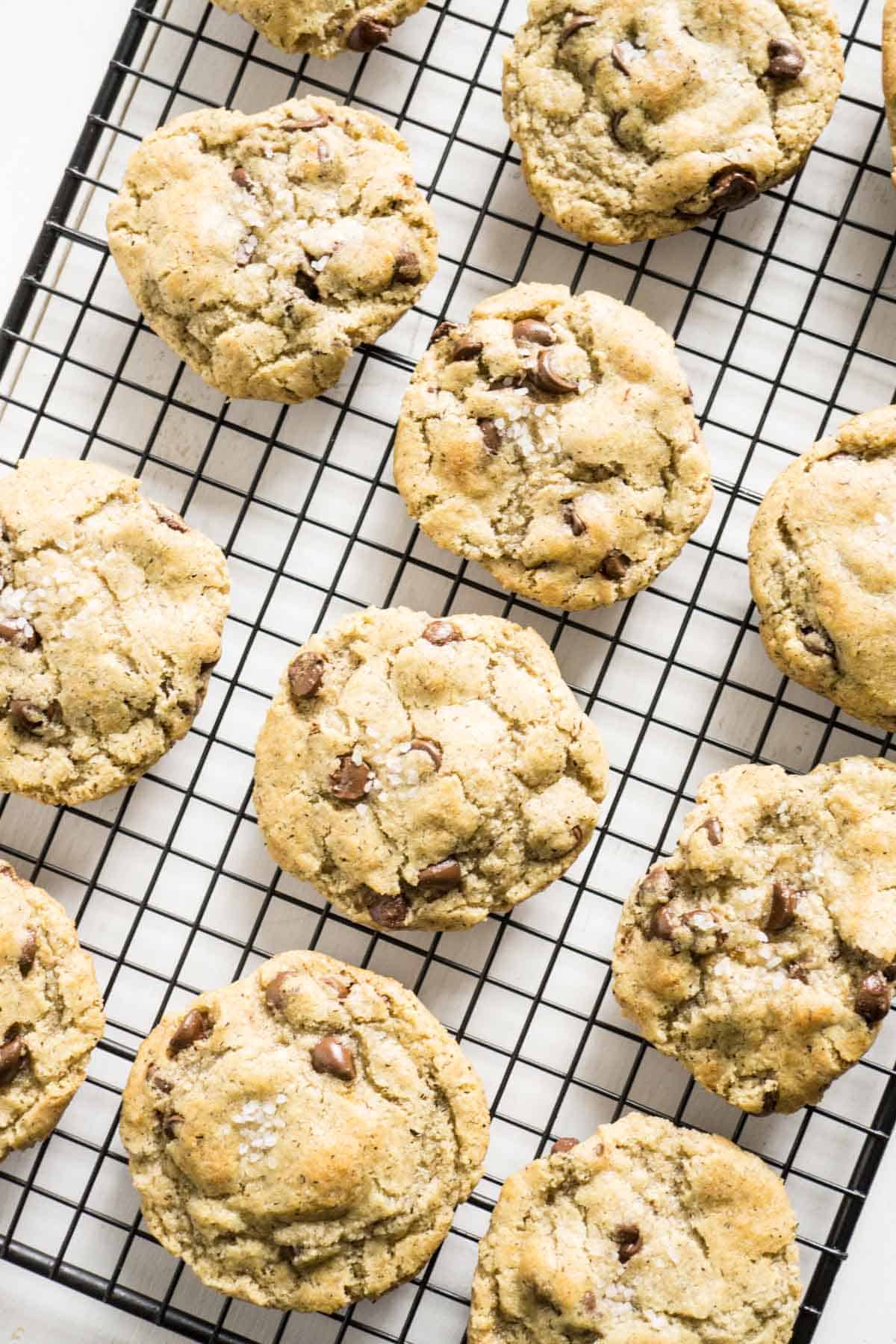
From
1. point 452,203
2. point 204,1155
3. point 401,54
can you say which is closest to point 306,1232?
point 204,1155

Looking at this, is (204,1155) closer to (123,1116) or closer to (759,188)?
(123,1116)

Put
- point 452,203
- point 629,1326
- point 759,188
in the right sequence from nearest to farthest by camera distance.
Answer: point 629,1326 → point 759,188 → point 452,203

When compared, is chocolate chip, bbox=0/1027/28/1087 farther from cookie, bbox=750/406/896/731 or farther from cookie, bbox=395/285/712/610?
cookie, bbox=750/406/896/731

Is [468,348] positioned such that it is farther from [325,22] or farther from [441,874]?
[441,874]

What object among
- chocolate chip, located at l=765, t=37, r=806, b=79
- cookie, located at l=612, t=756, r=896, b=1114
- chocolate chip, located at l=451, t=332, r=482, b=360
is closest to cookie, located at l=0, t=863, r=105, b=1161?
cookie, located at l=612, t=756, r=896, b=1114

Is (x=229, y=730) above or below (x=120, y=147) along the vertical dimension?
below
